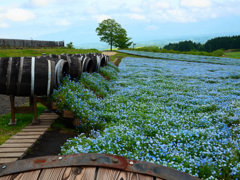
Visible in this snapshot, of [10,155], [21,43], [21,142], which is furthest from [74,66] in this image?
[21,43]

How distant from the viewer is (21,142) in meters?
5.15

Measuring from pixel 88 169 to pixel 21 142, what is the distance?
384 cm

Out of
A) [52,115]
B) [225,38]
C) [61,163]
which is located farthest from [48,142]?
[225,38]

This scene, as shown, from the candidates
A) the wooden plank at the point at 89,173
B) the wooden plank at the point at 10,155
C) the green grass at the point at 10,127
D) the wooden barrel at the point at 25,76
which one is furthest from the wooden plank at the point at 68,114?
the wooden plank at the point at 89,173

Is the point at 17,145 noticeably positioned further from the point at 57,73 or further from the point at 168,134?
the point at 168,134

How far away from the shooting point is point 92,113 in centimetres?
645

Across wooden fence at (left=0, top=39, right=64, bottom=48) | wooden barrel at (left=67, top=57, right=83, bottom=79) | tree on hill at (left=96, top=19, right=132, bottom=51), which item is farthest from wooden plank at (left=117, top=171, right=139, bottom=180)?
tree on hill at (left=96, top=19, right=132, bottom=51)

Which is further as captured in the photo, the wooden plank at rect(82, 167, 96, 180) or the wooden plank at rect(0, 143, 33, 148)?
the wooden plank at rect(0, 143, 33, 148)

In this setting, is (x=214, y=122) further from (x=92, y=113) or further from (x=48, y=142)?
(x=48, y=142)

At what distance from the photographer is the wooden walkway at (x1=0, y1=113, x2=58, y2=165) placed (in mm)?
4448

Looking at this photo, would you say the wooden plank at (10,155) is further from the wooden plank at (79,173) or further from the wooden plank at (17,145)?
the wooden plank at (79,173)

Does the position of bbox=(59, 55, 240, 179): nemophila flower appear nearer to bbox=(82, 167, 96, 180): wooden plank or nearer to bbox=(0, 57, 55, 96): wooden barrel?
bbox=(0, 57, 55, 96): wooden barrel

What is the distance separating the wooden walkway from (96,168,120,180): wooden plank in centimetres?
315

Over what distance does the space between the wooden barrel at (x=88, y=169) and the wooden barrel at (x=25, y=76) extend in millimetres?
4414
